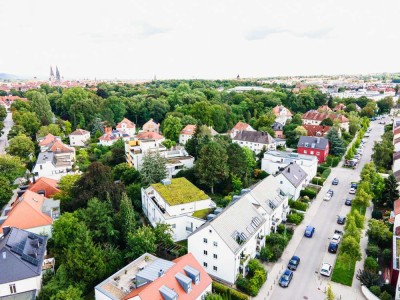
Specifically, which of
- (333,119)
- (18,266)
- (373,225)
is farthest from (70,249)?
(333,119)

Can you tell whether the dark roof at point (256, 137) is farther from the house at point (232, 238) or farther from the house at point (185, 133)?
the house at point (232, 238)

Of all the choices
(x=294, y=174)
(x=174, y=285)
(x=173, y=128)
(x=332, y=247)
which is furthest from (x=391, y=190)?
(x=173, y=128)

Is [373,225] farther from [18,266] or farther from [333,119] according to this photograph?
[333,119]

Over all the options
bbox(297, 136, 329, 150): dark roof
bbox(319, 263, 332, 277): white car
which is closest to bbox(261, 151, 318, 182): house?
bbox(297, 136, 329, 150): dark roof

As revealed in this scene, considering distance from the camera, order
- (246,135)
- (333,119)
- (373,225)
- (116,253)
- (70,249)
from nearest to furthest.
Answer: (70,249)
(116,253)
(373,225)
(246,135)
(333,119)

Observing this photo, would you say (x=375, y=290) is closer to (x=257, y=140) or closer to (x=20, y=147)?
(x=257, y=140)
